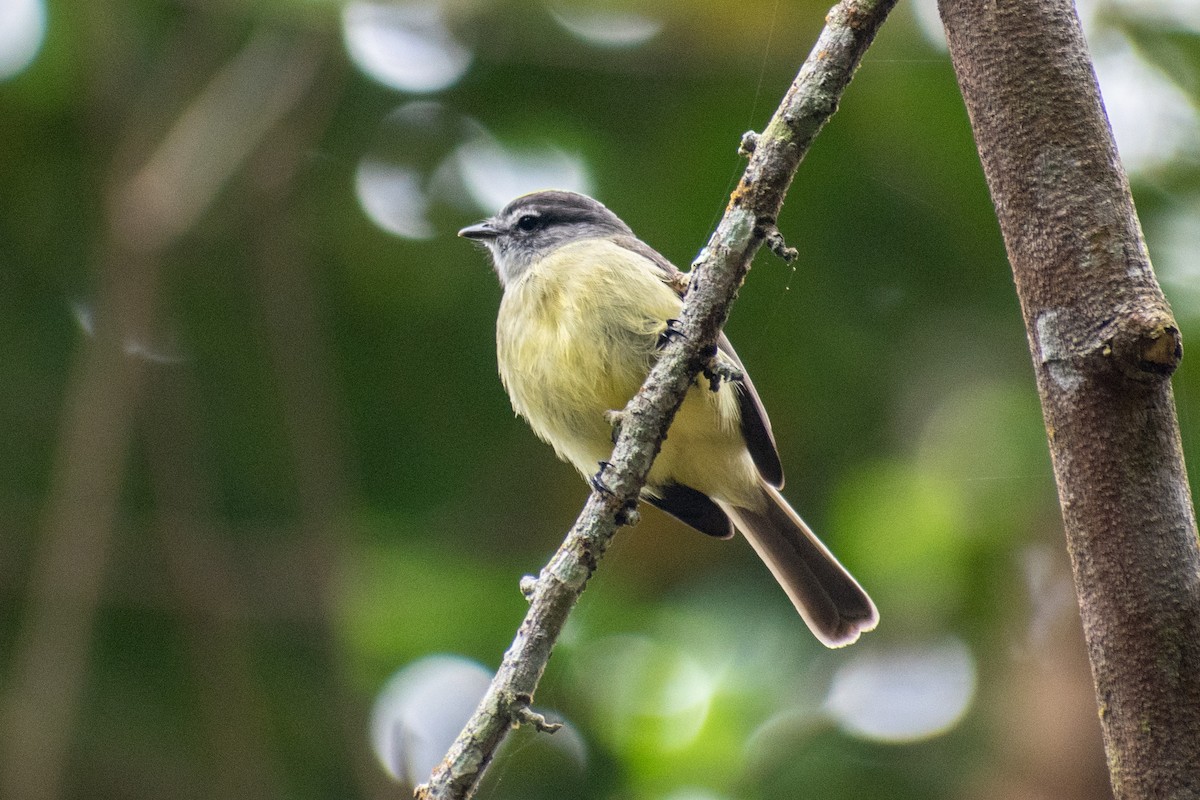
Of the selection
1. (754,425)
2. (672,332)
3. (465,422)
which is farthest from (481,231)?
(672,332)

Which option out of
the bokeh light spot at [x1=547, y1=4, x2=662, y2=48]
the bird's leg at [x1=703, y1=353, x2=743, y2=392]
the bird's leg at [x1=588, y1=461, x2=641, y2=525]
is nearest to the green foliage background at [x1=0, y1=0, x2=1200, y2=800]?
the bokeh light spot at [x1=547, y1=4, x2=662, y2=48]

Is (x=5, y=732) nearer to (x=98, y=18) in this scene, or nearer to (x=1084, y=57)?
(x=98, y=18)

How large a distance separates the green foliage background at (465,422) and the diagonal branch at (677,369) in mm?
2161

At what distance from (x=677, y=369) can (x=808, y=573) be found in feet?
6.90

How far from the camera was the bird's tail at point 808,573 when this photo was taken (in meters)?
3.97

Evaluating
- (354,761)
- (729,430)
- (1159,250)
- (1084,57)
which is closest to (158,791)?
(354,761)

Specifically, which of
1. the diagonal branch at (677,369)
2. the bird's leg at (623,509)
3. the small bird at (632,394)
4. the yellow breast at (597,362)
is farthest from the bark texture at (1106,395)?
the yellow breast at (597,362)

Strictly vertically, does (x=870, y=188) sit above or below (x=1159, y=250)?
above

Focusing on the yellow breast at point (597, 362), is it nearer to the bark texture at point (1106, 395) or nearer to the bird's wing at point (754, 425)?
the bird's wing at point (754, 425)

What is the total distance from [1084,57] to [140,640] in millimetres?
4755

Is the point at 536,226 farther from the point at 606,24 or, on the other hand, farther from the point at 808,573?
the point at 808,573

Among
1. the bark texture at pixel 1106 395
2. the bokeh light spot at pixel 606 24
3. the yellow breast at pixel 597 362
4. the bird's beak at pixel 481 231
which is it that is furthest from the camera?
the bokeh light spot at pixel 606 24

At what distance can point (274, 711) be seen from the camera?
5352 millimetres

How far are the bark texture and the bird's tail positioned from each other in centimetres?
232
